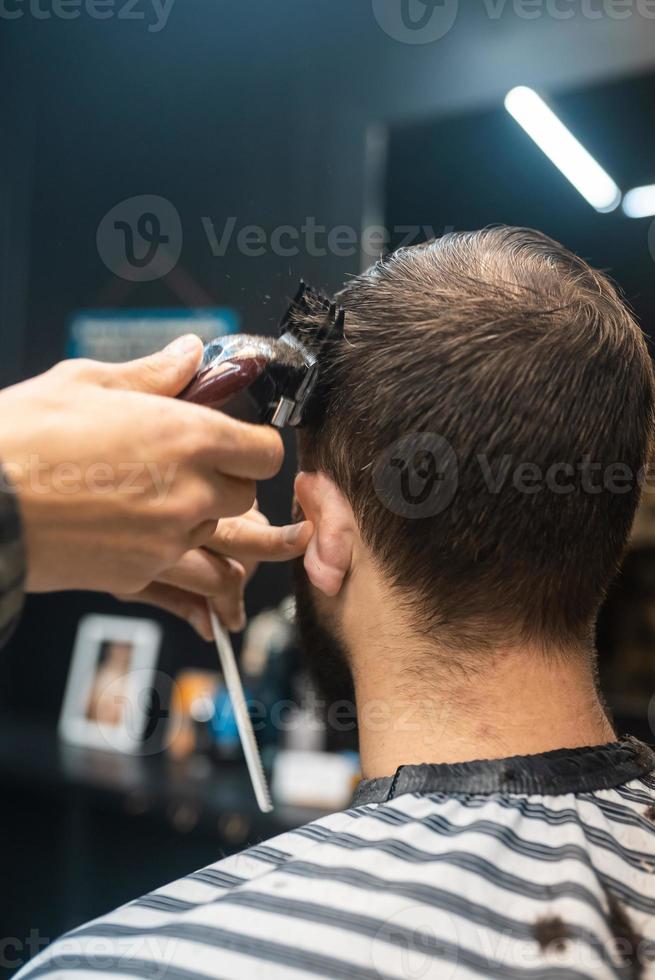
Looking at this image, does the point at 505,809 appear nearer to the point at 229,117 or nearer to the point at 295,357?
the point at 295,357

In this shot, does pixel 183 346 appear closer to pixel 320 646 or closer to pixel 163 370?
pixel 163 370

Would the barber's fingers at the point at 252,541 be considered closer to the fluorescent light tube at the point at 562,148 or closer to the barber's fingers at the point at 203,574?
the barber's fingers at the point at 203,574

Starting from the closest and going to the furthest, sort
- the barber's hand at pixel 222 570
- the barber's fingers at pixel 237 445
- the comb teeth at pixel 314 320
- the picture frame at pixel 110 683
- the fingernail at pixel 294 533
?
→ the barber's fingers at pixel 237 445 → the comb teeth at pixel 314 320 → the fingernail at pixel 294 533 → the barber's hand at pixel 222 570 → the picture frame at pixel 110 683

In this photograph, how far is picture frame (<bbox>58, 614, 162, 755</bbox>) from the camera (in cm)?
328

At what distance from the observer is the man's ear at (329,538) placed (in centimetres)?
118

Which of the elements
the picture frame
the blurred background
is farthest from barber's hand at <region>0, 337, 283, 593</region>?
the picture frame

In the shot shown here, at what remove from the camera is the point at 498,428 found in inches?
42.2

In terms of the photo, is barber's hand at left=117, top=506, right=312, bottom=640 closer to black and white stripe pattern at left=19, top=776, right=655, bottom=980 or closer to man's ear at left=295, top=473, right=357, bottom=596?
man's ear at left=295, top=473, right=357, bottom=596

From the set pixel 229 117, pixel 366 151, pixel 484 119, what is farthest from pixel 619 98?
pixel 229 117

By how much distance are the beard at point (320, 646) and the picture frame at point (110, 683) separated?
2.03 m

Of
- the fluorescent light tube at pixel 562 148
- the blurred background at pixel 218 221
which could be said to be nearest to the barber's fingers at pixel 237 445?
the blurred background at pixel 218 221

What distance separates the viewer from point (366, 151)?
109 inches

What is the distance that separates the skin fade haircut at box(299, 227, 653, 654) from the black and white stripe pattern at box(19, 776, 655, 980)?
215 millimetres

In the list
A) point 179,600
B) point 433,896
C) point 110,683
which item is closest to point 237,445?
point 433,896
